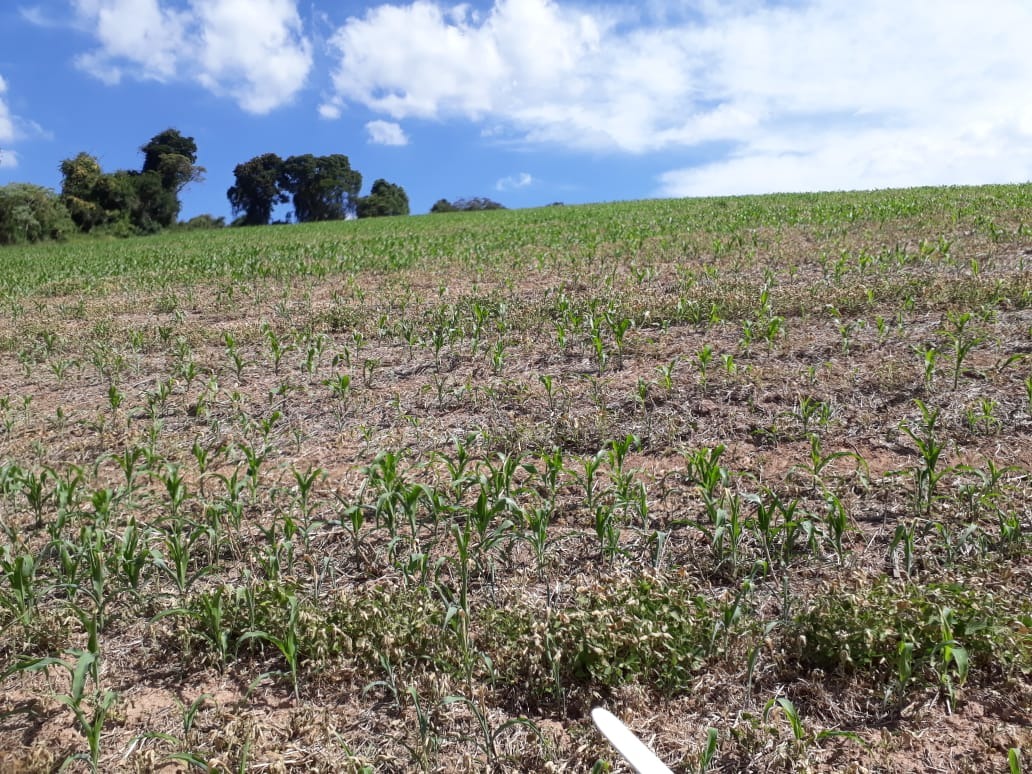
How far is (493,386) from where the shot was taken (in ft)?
19.0

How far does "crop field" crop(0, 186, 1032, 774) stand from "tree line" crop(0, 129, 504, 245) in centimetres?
4173

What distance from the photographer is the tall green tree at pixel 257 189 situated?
7862cm

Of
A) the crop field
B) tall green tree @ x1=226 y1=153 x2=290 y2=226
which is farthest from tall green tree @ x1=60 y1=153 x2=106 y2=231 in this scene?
the crop field

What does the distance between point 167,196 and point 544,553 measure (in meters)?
Result: 63.4

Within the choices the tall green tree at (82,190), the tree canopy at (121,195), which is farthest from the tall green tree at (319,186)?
the tall green tree at (82,190)

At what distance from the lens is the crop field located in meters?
2.38

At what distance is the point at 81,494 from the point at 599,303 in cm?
611

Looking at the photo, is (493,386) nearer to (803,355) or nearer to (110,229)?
(803,355)

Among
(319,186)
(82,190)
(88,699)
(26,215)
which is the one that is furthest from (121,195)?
(88,699)

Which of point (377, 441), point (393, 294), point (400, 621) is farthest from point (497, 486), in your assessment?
point (393, 294)

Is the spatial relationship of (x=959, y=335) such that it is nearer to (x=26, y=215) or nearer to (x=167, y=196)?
(x=26, y=215)

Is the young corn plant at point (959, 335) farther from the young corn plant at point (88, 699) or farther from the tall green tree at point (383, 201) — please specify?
A: the tall green tree at point (383, 201)

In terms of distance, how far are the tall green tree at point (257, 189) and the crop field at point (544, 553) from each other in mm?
78872

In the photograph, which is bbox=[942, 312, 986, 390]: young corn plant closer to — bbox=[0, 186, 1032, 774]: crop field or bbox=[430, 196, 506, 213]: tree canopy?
bbox=[0, 186, 1032, 774]: crop field
